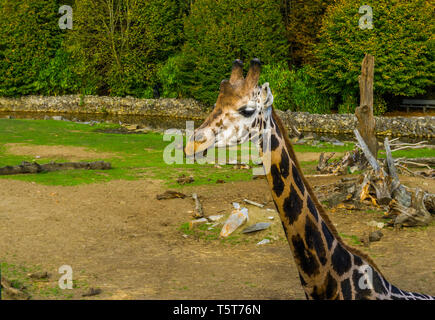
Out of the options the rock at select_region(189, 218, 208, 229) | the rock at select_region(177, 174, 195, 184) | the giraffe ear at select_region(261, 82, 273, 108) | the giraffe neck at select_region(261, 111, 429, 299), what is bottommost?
the rock at select_region(189, 218, 208, 229)

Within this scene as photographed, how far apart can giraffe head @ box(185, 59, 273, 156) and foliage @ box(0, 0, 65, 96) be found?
53.3 metres

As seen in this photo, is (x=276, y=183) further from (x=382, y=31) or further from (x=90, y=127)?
(x=382, y=31)

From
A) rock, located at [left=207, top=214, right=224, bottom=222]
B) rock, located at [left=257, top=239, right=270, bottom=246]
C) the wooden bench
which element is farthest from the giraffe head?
the wooden bench

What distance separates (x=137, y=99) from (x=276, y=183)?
156ft

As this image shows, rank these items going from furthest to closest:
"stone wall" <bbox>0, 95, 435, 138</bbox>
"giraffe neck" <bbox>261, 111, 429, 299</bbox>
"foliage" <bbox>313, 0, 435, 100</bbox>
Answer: "foliage" <bbox>313, 0, 435, 100</bbox> → "stone wall" <bbox>0, 95, 435, 138</bbox> → "giraffe neck" <bbox>261, 111, 429, 299</bbox>

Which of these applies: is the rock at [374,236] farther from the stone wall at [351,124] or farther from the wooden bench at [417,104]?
the wooden bench at [417,104]

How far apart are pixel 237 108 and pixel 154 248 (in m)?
6.74

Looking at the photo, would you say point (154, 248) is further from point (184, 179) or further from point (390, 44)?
point (390, 44)

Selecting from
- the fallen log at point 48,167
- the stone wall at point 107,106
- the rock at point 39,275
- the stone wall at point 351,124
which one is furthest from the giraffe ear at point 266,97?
the stone wall at point 107,106

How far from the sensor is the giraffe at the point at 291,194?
15.7ft

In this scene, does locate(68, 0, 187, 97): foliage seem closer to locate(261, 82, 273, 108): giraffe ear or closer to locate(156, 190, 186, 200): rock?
locate(156, 190, 186, 200): rock

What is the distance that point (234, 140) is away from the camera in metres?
4.82

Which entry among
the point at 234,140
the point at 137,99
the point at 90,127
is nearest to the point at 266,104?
the point at 234,140

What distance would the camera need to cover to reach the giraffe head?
472 centimetres
